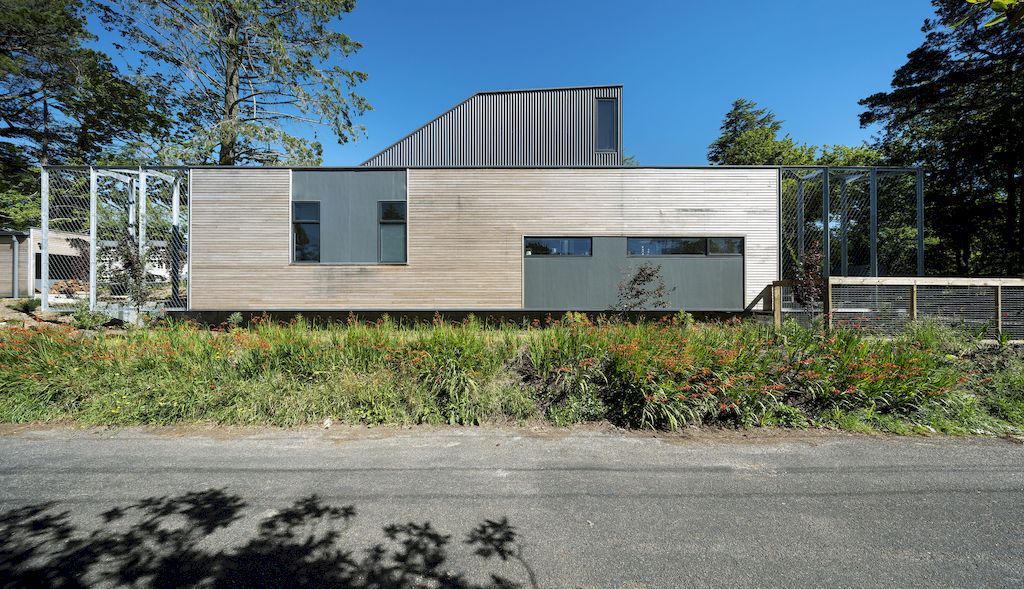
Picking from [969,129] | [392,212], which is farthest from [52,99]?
[969,129]

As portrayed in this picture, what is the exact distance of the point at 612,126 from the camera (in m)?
16.3

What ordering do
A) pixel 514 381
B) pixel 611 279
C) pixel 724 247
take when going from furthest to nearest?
1. pixel 724 247
2. pixel 611 279
3. pixel 514 381

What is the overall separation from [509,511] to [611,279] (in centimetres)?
769

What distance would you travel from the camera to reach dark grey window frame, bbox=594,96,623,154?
16109 mm

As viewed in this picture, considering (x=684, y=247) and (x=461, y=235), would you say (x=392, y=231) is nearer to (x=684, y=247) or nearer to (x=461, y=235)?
(x=461, y=235)

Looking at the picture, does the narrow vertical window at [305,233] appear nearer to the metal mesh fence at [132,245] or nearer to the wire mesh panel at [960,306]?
the metal mesh fence at [132,245]

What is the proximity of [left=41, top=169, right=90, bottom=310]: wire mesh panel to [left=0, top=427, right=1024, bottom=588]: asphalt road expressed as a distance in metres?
8.39

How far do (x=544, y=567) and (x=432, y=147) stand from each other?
57.8ft

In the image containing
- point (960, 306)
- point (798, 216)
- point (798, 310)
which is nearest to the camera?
point (960, 306)

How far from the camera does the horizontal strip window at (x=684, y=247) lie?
977 cm

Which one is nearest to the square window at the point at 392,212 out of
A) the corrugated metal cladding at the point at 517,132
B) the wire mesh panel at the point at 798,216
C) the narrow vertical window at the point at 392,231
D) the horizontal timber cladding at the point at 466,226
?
the narrow vertical window at the point at 392,231

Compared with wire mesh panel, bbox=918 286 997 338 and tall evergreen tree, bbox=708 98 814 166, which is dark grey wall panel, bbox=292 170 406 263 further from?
tall evergreen tree, bbox=708 98 814 166

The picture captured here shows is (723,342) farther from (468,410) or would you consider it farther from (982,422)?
(468,410)

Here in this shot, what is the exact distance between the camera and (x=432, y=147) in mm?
17312
